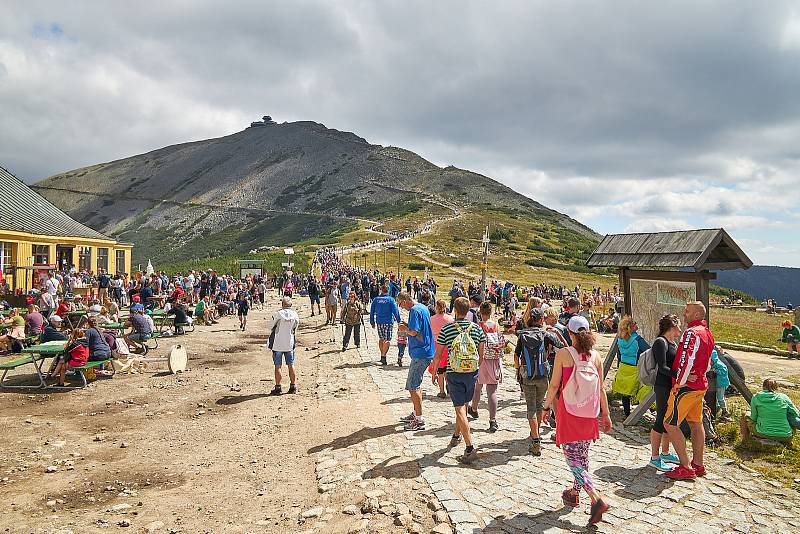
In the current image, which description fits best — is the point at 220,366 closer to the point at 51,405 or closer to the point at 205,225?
the point at 51,405

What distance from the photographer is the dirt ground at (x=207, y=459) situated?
15.3 ft

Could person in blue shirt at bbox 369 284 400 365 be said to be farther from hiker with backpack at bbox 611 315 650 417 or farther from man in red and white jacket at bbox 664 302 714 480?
man in red and white jacket at bbox 664 302 714 480

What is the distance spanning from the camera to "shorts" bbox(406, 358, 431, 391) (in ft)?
22.0

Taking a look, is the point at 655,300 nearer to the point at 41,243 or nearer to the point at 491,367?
the point at 491,367

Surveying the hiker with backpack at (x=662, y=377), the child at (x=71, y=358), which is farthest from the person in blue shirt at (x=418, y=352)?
the child at (x=71, y=358)

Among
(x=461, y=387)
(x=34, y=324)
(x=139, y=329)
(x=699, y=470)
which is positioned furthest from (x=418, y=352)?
(x=34, y=324)

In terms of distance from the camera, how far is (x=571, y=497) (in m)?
4.55

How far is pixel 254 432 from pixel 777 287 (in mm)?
203905

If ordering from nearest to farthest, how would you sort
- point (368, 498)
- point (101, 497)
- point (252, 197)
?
1. point (368, 498)
2. point (101, 497)
3. point (252, 197)

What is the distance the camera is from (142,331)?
507 inches

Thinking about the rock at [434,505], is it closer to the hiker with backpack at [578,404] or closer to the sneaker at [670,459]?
the hiker with backpack at [578,404]

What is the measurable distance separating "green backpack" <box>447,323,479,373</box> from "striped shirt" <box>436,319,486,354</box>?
164 mm

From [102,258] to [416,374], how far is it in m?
32.1

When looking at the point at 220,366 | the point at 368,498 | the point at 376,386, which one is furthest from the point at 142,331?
the point at 368,498
